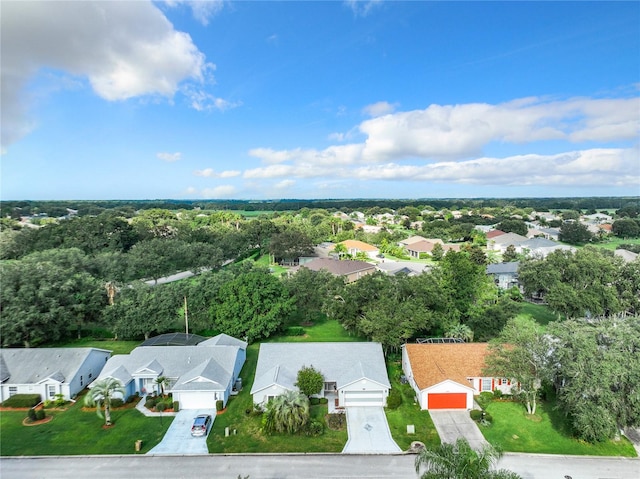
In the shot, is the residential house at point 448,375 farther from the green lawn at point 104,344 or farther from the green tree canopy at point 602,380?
the green lawn at point 104,344

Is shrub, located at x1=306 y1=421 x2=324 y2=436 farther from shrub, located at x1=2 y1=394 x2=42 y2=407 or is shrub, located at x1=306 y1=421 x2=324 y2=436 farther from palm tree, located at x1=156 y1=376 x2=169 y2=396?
shrub, located at x1=2 y1=394 x2=42 y2=407

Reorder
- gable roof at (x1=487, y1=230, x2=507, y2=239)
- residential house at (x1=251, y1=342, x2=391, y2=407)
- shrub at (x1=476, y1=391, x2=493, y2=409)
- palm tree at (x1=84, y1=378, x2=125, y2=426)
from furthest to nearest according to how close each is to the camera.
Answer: gable roof at (x1=487, y1=230, x2=507, y2=239) < shrub at (x1=476, y1=391, x2=493, y2=409) < residential house at (x1=251, y1=342, x2=391, y2=407) < palm tree at (x1=84, y1=378, x2=125, y2=426)

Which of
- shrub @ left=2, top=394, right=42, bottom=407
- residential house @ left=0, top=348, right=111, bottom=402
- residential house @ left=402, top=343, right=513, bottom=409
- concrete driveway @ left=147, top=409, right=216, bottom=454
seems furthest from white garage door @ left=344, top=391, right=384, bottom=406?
shrub @ left=2, top=394, right=42, bottom=407

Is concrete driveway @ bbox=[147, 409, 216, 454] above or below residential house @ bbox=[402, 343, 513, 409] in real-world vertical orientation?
below

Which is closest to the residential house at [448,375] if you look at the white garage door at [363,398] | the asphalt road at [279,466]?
the white garage door at [363,398]

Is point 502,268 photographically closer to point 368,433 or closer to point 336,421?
point 368,433
